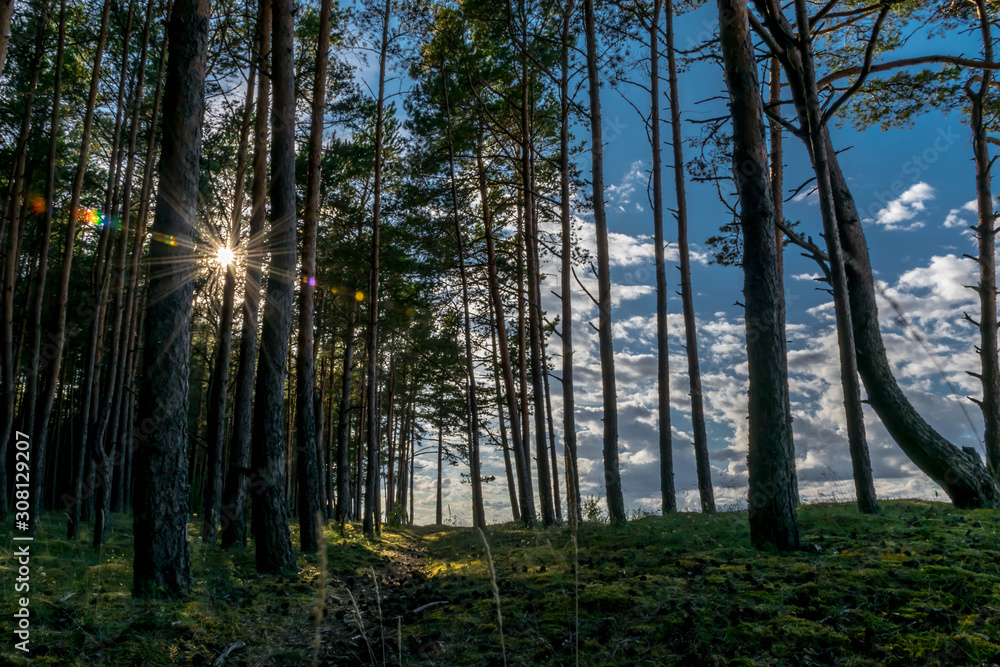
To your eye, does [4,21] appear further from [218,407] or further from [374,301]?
[374,301]

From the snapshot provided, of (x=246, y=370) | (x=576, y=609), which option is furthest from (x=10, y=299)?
(x=576, y=609)

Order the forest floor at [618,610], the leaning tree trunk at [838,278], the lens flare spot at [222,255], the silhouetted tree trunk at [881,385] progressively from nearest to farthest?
the forest floor at [618,610], the leaning tree trunk at [838,278], the silhouetted tree trunk at [881,385], the lens flare spot at [222,255]

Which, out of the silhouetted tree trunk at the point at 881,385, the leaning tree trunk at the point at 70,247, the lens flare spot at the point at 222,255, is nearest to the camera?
the silhouetted tree trunk at the point at 881,385

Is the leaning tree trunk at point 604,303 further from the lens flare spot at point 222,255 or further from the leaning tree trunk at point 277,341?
the lens flare spot at point 222,255

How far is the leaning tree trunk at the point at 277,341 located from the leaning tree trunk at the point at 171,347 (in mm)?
1663

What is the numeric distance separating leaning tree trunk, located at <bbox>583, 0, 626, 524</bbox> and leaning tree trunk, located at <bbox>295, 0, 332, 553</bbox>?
4627 mm

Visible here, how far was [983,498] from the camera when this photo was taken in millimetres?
7520

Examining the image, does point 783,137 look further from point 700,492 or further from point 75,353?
point 75,353

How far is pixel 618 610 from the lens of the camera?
12.9ft

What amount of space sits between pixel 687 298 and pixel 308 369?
787cm

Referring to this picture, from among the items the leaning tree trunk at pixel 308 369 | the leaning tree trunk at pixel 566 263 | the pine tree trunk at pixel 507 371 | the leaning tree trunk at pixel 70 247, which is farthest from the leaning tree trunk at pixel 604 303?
the leaning tree trunk at pixel 70 247

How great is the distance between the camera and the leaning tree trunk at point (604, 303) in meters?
8.68

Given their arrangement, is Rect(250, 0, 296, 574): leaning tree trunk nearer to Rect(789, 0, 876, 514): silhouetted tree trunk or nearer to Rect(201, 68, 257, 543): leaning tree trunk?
Rect(201, 68, 257, 543): leaning tree trunk

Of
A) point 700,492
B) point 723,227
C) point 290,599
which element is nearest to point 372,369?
point 290,599
